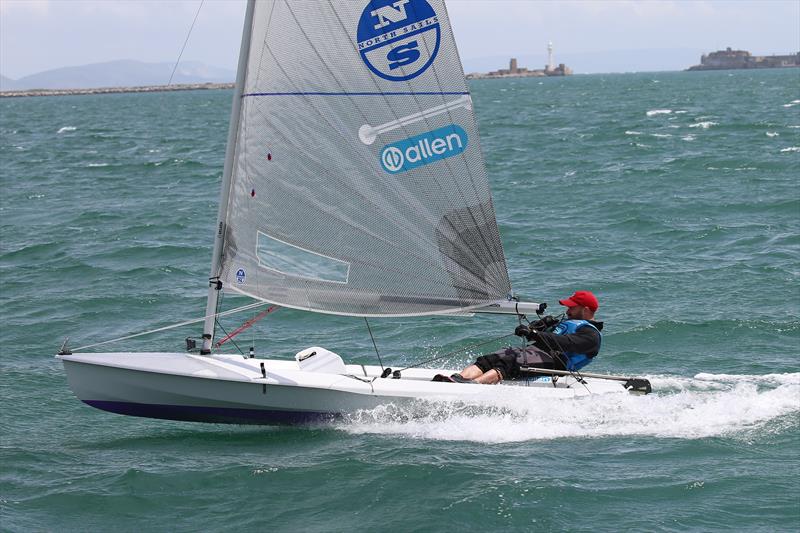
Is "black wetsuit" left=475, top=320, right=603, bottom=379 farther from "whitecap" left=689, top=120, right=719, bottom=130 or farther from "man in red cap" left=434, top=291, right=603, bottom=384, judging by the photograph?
"whitecap" left=689, top=120, right=719, bottom=130

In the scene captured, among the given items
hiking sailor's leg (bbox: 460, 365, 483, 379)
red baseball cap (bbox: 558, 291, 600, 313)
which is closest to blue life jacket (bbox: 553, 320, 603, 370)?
red baseball cap (bbox: 558, 291, 600, 313)

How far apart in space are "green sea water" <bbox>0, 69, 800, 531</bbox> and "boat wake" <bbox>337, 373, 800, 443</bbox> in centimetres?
2

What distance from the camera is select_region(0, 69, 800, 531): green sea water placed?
8.26 m

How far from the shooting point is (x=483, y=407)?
9695 millimetres

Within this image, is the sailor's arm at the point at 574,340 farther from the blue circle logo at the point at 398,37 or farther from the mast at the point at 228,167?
the mast at the point at 228,167

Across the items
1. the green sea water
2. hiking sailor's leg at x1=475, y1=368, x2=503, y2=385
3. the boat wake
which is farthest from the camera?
hiking sailor's leg at x1=475, y1=368, x2=503, y2=385

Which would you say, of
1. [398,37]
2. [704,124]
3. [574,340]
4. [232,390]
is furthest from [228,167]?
[704,124]

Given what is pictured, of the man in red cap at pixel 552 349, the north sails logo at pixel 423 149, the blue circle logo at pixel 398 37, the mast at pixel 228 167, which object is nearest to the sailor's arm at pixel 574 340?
the man in red cap at pixel 552 349

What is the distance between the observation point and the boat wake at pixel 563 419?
956 cm

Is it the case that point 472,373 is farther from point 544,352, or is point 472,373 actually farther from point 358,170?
point 358,170

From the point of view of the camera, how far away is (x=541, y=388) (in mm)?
9867

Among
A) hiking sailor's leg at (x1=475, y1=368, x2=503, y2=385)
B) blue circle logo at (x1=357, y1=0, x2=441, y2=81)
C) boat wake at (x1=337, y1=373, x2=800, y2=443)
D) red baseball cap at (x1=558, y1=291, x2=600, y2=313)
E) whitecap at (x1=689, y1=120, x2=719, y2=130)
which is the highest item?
blue circle logo at (x1=357, y1=0, x2=441, y2=81)

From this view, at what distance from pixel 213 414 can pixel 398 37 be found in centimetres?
375

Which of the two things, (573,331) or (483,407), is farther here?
(573,331)
